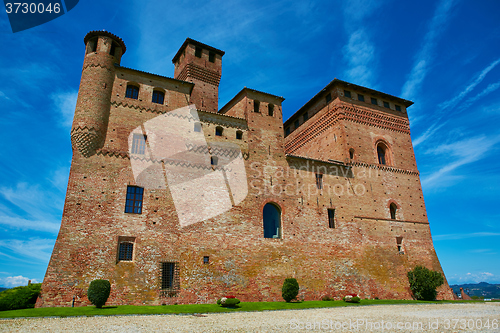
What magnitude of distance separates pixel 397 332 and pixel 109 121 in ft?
59.6

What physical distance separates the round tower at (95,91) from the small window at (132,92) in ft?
3.50

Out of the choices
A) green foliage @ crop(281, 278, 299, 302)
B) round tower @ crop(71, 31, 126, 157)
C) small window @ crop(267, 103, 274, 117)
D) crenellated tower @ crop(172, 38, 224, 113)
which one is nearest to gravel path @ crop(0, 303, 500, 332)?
green foliage @ crop(281, 278, 299, 302)

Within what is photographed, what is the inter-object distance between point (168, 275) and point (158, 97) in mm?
11561

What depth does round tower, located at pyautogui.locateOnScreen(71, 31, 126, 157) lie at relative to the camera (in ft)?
60.3

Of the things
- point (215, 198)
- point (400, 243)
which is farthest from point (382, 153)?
point (215, 198)

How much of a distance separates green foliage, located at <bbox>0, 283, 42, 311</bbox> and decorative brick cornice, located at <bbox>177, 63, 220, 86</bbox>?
18.6 metres

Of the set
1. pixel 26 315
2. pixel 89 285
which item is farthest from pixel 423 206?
pixel 26 315

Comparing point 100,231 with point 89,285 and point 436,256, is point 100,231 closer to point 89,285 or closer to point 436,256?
point 89,285

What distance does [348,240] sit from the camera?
24281 mm

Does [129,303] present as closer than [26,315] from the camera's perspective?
No

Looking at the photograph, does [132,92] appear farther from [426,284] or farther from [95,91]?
[426,284]

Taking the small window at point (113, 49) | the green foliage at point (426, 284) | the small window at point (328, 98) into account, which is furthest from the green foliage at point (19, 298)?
the small window at point (328, 98)

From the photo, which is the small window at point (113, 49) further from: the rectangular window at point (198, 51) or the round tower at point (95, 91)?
the rectangular window at point (198, 51)

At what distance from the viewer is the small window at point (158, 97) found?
2152 centimetres
